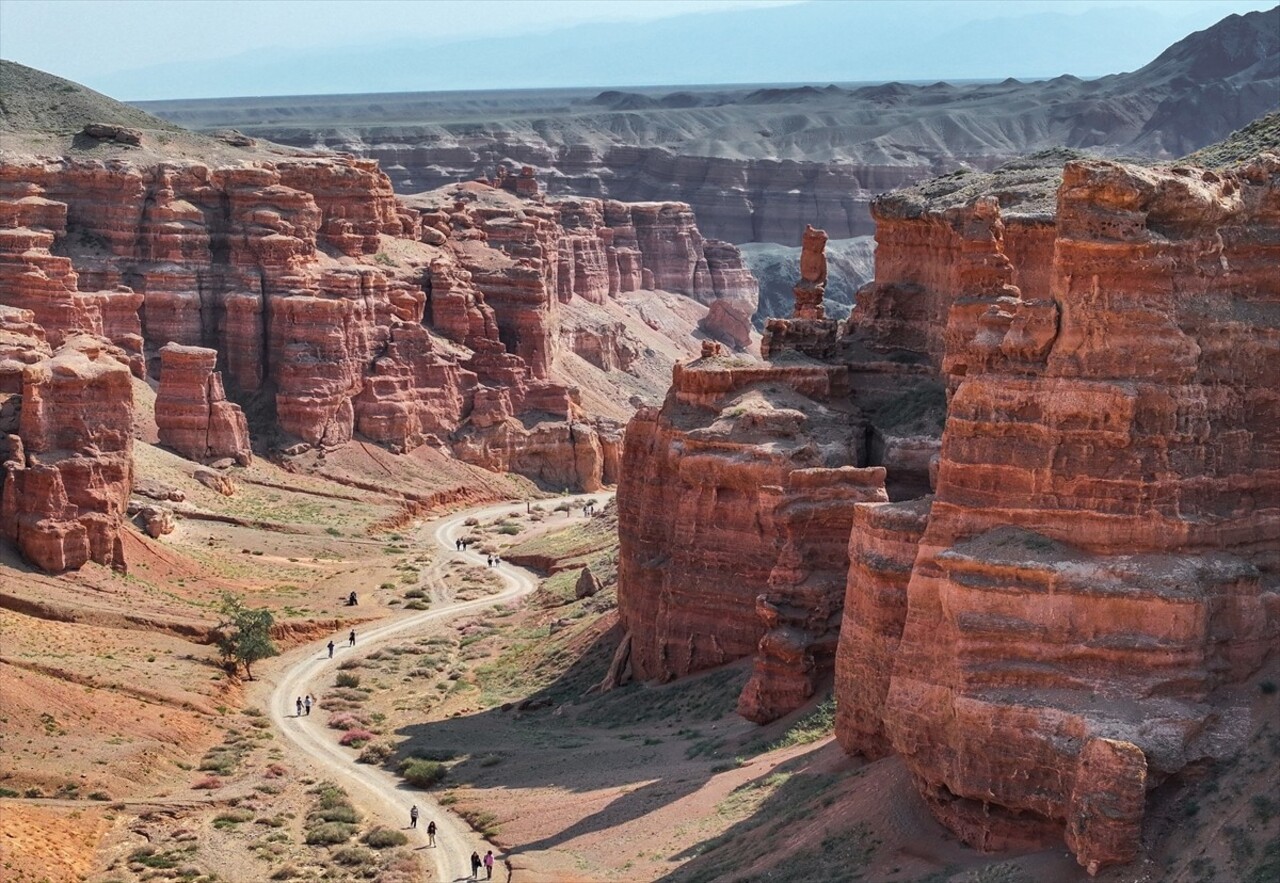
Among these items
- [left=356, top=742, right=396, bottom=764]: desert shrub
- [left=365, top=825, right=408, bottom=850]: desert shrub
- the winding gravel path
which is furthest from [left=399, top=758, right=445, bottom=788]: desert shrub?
[left=365, top=825, right=408, bottom=850]: desert shrub

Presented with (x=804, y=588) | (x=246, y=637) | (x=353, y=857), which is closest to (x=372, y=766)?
(x=353, y=857)

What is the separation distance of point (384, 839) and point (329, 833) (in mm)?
1447

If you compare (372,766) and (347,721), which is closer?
(372,766)

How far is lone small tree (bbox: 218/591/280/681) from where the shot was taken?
67.1 m

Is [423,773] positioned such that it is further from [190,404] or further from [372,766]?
[190,404]

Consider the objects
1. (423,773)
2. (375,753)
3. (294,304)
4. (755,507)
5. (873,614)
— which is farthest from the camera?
(294,304)

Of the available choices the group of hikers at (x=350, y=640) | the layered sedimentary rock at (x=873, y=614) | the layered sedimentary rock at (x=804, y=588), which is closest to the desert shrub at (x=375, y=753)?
the layered sedimentary rock at (x=804, y=588)

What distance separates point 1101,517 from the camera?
33.2m

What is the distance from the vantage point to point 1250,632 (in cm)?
3278

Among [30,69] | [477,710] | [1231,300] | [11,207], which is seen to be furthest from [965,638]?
[30,69]

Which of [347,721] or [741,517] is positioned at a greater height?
[741,517]

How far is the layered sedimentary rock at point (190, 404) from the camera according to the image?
96.9 m

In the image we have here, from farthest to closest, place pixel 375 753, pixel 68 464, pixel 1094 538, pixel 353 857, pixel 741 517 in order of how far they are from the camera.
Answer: pixel 68 464 → pixel 375 753 → pixel 741 517 → pixel 353 857 → pixel 1094 538

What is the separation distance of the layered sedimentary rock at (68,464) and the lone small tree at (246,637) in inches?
210
